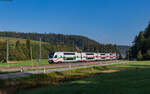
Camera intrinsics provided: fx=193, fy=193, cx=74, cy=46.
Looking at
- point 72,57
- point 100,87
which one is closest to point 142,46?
point 72,57

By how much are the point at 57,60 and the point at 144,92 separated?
160 ft

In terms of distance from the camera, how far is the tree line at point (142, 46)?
10669cm

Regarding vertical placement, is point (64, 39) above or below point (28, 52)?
above

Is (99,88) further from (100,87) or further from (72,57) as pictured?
(72,57)

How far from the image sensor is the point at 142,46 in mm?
113188

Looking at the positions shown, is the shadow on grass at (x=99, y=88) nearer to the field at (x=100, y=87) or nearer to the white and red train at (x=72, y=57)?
the field at (x=100, y=87)

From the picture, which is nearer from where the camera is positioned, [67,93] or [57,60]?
[67,93]

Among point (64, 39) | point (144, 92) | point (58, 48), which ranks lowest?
point (144, 92)

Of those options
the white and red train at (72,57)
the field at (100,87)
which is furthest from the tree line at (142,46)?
the field at (100,87)

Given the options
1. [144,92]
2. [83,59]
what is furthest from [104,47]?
[144,92]

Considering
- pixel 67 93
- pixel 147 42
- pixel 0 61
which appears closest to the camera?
pixel 67 93

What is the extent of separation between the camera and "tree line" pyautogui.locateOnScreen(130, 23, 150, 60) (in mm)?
106688

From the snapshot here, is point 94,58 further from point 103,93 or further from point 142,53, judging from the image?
point 103,93

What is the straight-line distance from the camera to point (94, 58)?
85.6 m
